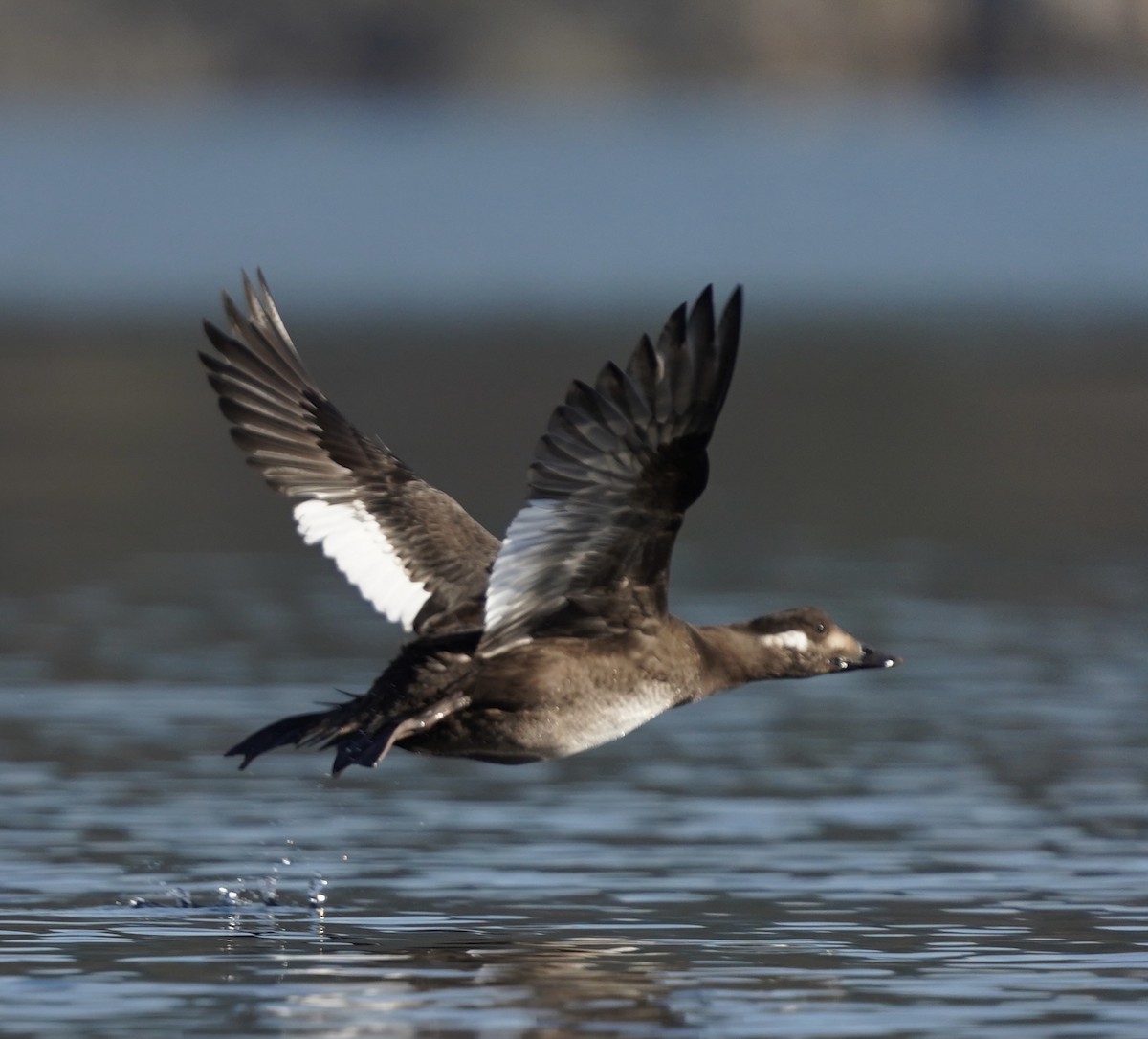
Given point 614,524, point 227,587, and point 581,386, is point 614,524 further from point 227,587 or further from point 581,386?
point 227,587

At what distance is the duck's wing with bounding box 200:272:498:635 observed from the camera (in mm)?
11312

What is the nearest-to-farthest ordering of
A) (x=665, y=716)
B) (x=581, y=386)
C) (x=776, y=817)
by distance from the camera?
(x=581, y=386), (x=776, y=817), (x=665, y=716)

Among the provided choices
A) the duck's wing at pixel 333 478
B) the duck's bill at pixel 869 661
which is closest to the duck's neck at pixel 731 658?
the duck's bill at pixel 869 661

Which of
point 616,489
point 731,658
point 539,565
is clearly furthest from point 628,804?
point 616,489

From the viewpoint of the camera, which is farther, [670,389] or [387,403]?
[387,403]

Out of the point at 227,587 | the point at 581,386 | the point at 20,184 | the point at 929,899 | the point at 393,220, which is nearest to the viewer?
the point at 581,386

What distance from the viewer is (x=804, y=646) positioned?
11.1 meters

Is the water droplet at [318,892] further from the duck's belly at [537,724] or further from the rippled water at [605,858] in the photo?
the duck's belly at [537,724]

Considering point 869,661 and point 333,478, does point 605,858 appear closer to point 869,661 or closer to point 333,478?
point 869,661

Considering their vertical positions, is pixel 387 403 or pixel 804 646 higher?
pixel 387 403

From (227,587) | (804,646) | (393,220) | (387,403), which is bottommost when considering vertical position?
(804,646)

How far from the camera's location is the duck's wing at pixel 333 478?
445 inches

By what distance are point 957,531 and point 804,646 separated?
10803 mm

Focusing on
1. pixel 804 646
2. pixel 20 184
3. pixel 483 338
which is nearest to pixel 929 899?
pixel 804 646
